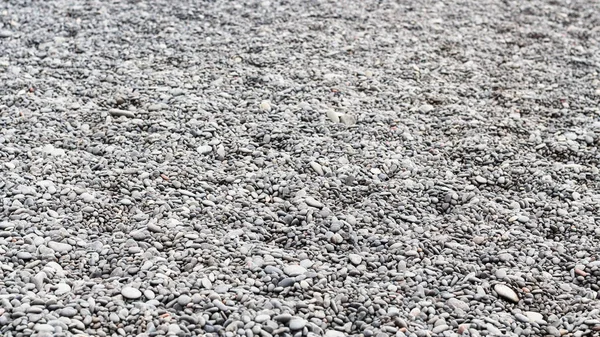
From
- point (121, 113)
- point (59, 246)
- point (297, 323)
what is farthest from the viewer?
point (121, 113)

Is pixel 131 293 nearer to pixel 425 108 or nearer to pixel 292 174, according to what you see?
pixel 292 174

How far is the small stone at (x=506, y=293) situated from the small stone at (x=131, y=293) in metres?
1.55

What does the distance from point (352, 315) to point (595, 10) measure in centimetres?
493

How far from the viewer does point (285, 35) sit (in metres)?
5.41

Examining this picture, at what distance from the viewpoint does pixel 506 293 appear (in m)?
2.87

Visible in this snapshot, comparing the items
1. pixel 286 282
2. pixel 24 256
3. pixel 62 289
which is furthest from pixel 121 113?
pixel 286 282

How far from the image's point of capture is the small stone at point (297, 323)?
8.61 ft

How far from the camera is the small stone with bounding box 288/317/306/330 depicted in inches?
103

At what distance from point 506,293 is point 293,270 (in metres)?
0.94

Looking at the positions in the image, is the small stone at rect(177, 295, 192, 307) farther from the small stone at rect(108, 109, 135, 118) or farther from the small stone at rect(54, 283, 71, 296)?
the small stone at rect(108, 109, 135, 118)

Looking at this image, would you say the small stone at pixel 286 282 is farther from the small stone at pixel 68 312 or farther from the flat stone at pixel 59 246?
the flat stone at pixel 59 246

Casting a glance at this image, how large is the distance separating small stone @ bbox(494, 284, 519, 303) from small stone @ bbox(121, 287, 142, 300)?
1.55 m

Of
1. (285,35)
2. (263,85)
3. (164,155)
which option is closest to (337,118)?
(263,85)

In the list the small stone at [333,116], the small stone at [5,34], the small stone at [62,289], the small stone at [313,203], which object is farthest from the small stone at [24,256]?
the small stone at [5,34]
